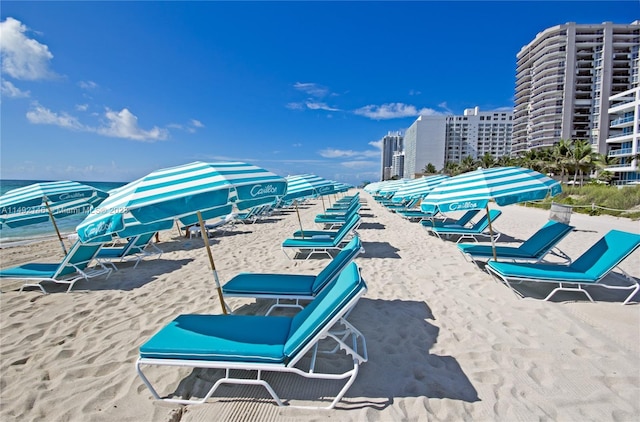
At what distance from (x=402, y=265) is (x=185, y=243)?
614 cm

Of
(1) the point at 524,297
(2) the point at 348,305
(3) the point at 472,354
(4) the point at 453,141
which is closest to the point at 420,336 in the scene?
(3) the point at 472,354

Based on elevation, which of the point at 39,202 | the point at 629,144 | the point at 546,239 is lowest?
the point at 546,239

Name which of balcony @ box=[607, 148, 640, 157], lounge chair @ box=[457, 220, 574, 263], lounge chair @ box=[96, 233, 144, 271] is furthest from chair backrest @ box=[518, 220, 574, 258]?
balcony @ box=[607, 148, 640, 157]

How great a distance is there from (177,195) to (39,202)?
508 centimetres

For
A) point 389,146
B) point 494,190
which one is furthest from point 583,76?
point 389,146

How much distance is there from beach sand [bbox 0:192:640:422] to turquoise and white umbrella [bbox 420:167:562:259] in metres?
1.28

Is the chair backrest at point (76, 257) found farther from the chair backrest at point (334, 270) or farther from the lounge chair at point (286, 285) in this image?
the chair backrest at point (334, 270)

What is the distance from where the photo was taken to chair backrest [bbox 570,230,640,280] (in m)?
4.04

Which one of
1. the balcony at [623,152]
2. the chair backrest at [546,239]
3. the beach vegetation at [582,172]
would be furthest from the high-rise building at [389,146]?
the chair backrest at [546,239]

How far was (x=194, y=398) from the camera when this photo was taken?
2.41 meters

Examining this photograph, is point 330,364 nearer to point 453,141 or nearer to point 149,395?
point 149,395

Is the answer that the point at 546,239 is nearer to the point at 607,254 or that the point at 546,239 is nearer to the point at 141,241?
the point at 607,254

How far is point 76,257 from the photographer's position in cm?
514

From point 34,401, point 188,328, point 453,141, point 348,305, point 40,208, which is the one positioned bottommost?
point 34,401
